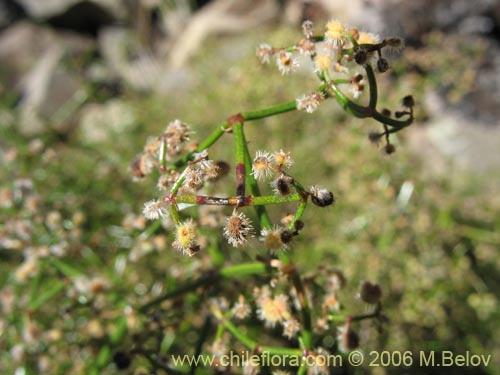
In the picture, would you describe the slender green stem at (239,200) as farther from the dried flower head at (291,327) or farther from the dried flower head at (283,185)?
the dried flower head at (291,327)

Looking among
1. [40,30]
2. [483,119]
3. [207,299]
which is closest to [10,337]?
[207,299]

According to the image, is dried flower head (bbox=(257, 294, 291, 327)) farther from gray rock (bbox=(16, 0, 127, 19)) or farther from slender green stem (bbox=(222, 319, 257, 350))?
gray rock (bbox=(16, 0, 127, 19))

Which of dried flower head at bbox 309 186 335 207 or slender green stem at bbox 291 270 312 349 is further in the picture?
slender green stem at bbox 291 270 312 349

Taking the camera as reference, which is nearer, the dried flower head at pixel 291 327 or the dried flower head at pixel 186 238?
the dried flower head at pixel 186 238

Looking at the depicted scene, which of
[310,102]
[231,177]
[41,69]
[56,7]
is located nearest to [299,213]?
[310,102]

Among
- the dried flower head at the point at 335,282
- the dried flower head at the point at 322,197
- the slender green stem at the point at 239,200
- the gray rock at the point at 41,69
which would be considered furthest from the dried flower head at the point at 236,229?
the gray rock at the point at 41,69

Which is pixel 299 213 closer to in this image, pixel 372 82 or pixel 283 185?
pixel 283 185

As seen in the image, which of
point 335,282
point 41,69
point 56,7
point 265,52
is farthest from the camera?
point 56,7

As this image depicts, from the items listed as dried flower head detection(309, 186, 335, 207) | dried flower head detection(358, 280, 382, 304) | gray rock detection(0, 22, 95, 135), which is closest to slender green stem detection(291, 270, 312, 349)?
dried flower head detection(358, 280, 382, 304)
